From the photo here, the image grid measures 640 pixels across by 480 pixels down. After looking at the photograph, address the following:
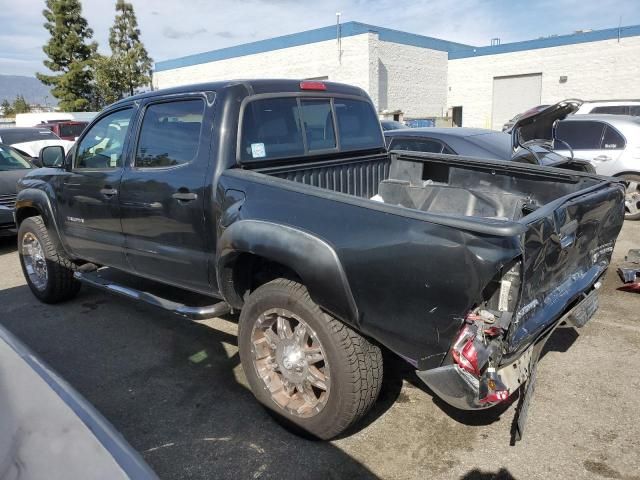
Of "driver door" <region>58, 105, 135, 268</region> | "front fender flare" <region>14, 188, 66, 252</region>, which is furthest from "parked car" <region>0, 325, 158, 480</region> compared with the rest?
"front fender flare" <region>14, 188, 66, 252</region>

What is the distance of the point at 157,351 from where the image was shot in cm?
423

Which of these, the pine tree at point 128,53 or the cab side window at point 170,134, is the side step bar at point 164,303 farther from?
the pine tree at point 128,53

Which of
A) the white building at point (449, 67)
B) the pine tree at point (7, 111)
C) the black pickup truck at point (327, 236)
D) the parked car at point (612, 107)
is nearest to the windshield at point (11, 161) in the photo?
the black pickup truck at point (327, 236)

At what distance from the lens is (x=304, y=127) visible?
3.84m

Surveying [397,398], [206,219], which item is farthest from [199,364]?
[397,398]

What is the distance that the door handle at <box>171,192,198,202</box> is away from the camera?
3387mm

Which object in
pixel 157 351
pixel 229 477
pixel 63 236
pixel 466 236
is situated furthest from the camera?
pixel 63 236

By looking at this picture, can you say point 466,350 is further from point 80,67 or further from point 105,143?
point 80,67

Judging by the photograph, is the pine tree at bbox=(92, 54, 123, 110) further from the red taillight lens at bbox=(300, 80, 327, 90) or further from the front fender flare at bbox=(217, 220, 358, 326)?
the front fender flare at bbox=(217, 220, 358, 326)

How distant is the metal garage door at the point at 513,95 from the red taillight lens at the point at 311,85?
81.4 ft

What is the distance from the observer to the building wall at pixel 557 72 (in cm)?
2316

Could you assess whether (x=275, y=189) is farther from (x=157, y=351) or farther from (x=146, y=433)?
(x=157, y=351)

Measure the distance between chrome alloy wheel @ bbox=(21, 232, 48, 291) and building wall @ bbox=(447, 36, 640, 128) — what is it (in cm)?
2495

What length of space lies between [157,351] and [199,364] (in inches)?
19.1
